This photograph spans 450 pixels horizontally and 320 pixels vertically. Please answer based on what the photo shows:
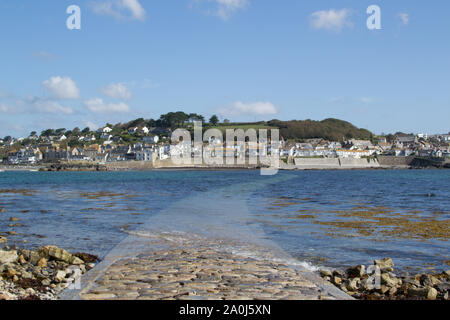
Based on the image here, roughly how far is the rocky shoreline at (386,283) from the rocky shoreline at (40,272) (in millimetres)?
4399

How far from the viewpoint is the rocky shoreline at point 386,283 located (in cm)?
696

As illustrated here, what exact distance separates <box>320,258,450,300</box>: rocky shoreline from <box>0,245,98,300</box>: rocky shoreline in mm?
4399

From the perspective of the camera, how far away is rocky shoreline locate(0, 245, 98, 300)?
6.60 m

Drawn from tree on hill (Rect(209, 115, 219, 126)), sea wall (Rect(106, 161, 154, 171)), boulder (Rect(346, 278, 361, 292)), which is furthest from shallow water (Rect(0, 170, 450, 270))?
tree on hill (Rect(209, 115, 219, 126))

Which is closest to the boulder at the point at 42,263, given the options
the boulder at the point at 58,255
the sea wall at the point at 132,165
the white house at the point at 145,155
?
the boulder at the point at 58,255

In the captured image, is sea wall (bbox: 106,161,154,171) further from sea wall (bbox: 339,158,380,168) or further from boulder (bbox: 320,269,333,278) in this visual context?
boulder (bbox: 320,269,333,278)

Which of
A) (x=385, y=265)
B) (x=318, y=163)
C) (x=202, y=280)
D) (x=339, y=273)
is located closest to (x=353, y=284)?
(x=339, y=273)

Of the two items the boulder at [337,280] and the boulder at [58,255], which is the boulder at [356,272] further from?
the boulder at [58,255]

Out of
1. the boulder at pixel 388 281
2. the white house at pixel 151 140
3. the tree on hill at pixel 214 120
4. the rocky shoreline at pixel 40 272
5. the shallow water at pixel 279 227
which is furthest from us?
the tree on hill at pixel 214 120

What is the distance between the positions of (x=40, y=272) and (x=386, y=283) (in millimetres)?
5917

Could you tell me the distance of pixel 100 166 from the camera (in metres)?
116
